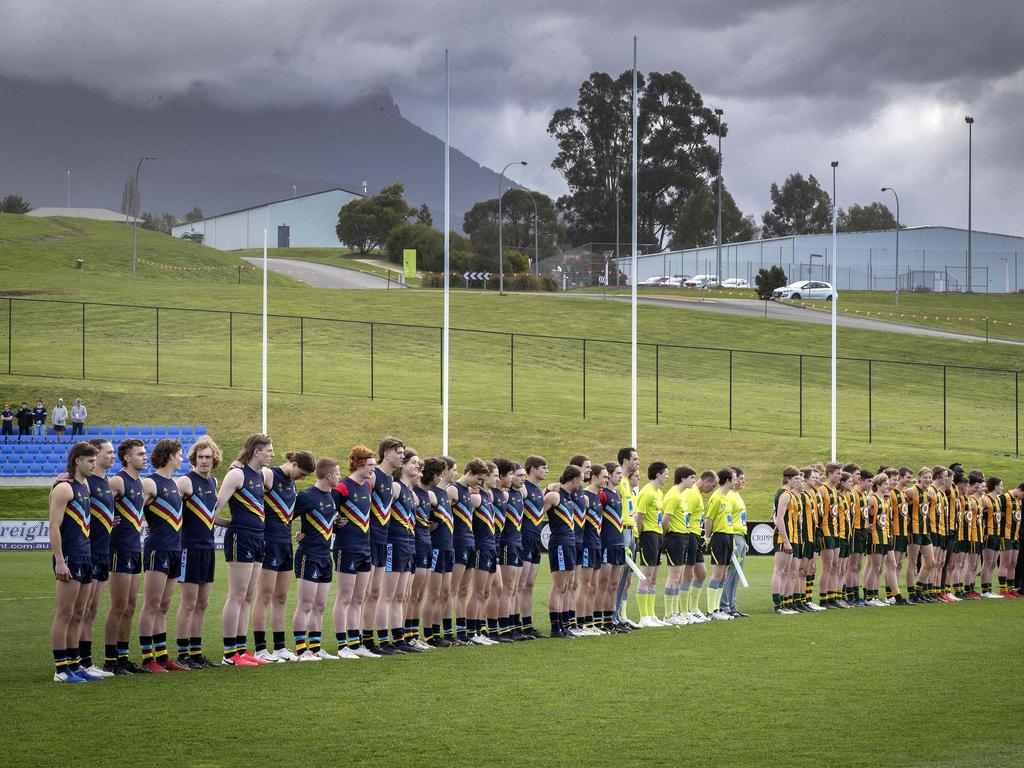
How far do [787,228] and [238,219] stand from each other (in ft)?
195

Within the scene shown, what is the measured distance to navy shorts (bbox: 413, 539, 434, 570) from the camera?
12859mm

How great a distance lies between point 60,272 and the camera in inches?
3103

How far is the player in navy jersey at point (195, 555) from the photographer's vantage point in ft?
36.3

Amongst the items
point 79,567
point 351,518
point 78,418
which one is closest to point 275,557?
point 351,518

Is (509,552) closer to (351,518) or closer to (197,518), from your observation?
(351,518)

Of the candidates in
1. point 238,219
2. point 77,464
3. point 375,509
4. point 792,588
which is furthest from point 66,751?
point 238,219

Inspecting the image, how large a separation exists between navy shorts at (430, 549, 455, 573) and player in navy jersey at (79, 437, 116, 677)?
11.6 feet

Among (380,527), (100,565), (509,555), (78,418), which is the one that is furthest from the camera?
(78,418)

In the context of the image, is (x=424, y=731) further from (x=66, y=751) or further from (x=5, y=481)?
(x=5, y=481)

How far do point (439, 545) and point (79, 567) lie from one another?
3.90 metres

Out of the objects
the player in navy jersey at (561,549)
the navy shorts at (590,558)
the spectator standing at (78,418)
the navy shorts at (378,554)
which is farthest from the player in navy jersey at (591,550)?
the spectator standing at (78,418)

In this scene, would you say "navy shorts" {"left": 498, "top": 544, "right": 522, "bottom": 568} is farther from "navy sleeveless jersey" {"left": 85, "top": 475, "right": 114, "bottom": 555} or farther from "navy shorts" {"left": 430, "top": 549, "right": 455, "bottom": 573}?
"navy sleeveless jersey" {"left": 85, "top": 475, "right": 114, "bottom": 555}

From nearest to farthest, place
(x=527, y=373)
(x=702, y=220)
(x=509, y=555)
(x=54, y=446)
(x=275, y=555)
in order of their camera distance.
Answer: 1. (x=275, y=555)
2. (x=509, y=555)
3. (x=54, y=446)
4. (x=527, y=373)
5. (x=702, y=220)

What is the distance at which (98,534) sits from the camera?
10734mm
